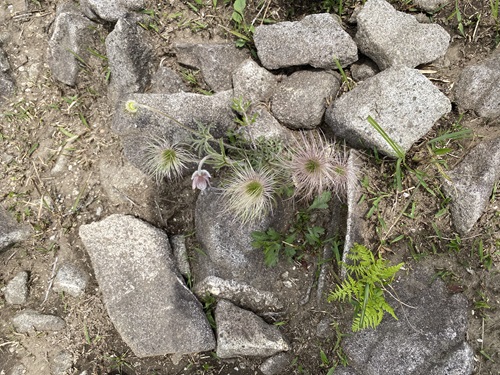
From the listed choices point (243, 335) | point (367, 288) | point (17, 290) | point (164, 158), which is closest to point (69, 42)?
point (164, 158)

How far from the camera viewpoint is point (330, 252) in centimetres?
346

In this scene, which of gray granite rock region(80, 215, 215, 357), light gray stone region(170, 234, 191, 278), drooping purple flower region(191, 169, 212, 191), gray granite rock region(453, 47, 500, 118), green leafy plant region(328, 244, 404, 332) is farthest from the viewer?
light gray stone region(170, 234, 191, 278)

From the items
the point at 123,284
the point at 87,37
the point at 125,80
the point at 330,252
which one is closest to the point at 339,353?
the point at 330,252

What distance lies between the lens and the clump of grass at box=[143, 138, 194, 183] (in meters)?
3.20

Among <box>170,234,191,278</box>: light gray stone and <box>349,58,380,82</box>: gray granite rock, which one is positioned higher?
<box>349,58,380,82</box>: gray granite rock

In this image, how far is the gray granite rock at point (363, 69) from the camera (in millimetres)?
3514

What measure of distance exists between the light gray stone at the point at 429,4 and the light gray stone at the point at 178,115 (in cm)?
159

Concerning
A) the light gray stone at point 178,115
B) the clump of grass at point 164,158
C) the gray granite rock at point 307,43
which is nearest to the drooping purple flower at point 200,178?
the clump of grass at point 164,158

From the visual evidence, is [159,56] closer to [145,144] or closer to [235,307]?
[145,144]

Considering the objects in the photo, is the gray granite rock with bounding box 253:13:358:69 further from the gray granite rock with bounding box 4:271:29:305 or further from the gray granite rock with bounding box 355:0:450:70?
the gray granite rock with bounding box 4:271:29:305

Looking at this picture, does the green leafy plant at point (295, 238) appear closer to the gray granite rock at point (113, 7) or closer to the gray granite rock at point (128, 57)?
the gray granite rock at point (128, 57)

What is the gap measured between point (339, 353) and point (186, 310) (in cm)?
120

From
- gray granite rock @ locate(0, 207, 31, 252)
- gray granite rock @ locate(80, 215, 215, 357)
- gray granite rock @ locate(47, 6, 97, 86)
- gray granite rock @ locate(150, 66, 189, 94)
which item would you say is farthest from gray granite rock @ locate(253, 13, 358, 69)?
gray granite rock @ locate(0, 207, 31, 252)

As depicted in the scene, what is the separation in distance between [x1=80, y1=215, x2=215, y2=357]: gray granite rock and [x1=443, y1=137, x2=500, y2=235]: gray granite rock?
2062mm
